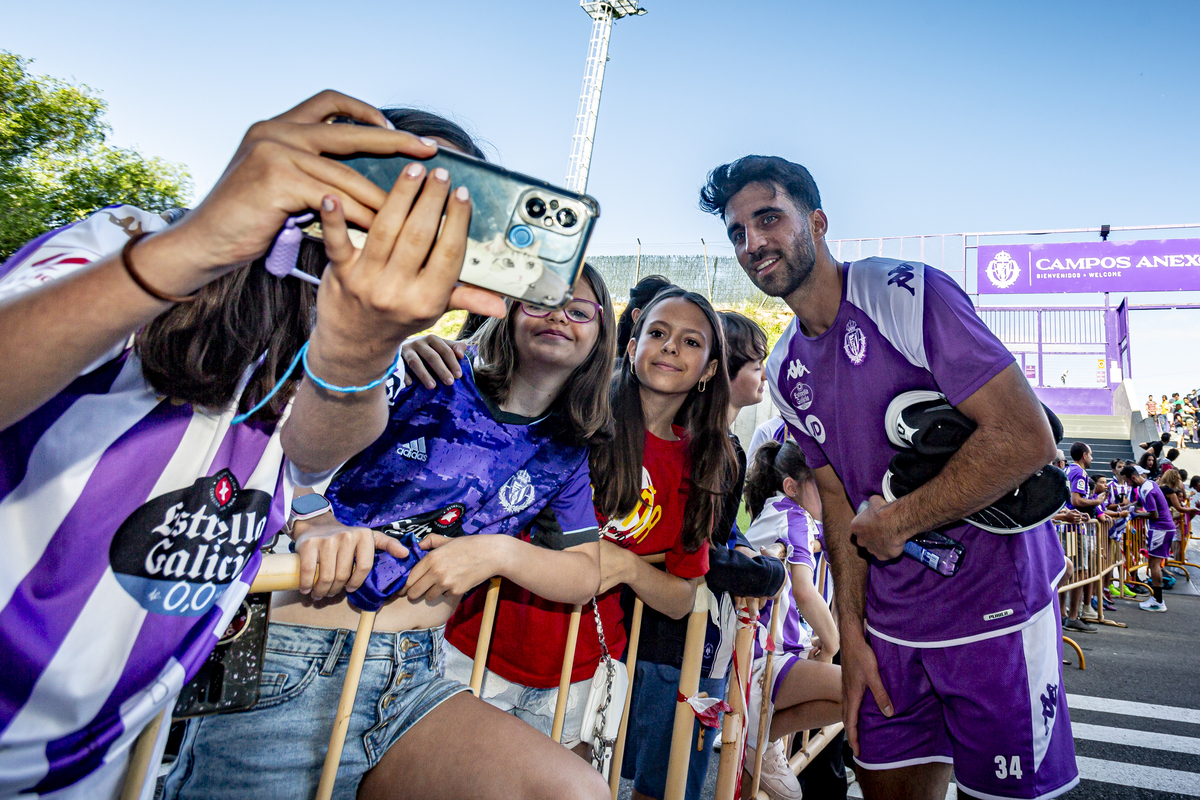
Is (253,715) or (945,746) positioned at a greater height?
(253,715)

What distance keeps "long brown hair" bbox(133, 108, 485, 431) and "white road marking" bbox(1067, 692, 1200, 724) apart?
636 cm

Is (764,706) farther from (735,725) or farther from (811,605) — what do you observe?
(735,725)

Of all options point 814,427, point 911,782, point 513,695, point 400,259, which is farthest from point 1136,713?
point 400,259

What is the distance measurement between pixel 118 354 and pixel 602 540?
1579mm

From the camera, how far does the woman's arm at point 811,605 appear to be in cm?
336

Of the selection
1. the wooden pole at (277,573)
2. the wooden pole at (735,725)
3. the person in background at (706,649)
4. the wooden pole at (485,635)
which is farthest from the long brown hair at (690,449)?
the wooden pole at (277,573)

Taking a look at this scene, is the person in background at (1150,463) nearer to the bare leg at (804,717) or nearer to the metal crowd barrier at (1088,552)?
the metal crowd barrier at (1088,552)

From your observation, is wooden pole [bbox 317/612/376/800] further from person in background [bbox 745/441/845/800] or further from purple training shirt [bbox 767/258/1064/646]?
person in background [bbox 745/441/845/800]

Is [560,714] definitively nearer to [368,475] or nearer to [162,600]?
[368,475]

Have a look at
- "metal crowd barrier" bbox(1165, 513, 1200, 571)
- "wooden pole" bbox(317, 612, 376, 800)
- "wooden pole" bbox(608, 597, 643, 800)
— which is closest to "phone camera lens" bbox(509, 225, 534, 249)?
"wooden pole" bbox(317, 612, 376, 800)

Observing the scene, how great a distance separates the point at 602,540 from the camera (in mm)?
2236

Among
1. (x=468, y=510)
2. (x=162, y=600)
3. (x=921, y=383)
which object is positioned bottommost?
(x=162, y=600)

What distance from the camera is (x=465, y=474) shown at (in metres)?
1.68

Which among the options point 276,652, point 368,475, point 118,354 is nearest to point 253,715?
point 276,652
